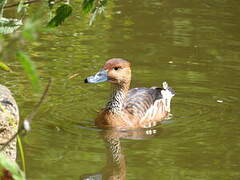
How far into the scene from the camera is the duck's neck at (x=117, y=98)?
8625 mm

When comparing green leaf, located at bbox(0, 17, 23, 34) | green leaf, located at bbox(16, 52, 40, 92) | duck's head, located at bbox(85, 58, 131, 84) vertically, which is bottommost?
duck's head, located at bbox(85, 58, 131, 84)

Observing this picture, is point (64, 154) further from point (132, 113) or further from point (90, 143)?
point (132, 113)

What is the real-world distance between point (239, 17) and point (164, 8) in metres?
1.70

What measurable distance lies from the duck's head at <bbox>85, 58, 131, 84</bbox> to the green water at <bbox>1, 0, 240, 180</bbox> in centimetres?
59

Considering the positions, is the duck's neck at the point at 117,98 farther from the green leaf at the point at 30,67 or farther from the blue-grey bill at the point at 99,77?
the green leaf at the point at 30,67

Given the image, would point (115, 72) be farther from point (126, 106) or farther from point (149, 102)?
point (149, 102)

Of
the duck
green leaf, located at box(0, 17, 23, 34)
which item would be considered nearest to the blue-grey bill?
the duck

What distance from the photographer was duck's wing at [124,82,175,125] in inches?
348

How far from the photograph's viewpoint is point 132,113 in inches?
344

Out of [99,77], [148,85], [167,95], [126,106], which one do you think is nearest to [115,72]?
[99,77]

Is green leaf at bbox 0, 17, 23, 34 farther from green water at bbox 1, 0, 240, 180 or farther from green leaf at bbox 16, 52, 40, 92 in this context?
green water at bbox 1, 0, 240, 180

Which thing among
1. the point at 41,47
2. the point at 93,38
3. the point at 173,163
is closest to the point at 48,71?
the point at 41,47

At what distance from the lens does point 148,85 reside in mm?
9922

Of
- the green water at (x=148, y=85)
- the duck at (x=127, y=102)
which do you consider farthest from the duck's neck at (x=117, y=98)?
the green water at (x=148, y=85)
